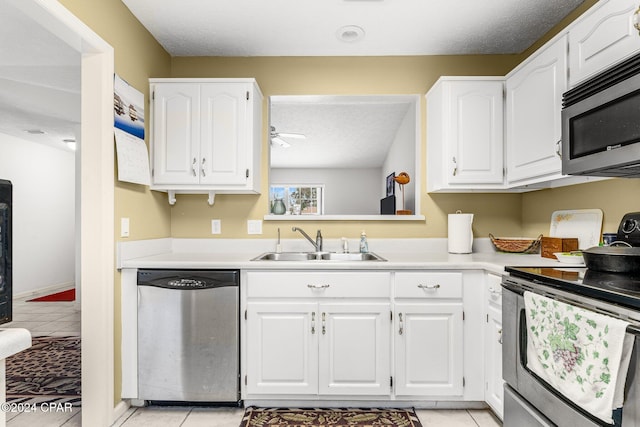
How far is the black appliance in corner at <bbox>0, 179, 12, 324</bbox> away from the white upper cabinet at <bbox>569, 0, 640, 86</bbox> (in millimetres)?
1985

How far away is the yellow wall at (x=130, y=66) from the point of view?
196 centimetres

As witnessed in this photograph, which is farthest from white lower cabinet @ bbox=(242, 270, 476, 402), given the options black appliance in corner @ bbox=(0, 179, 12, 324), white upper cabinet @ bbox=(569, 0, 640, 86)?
black appliance in corner @ bbox=(0, 179, 12, 324)

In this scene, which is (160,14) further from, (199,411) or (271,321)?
(199,411)

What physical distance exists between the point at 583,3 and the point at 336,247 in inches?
82.7

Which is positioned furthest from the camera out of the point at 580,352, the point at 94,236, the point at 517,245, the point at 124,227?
the point at 517,245

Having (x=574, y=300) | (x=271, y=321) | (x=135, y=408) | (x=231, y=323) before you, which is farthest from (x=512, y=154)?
(x=135, y=408)

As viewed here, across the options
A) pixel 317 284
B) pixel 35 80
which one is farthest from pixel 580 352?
pixel 35 80

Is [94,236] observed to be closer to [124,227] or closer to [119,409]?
[124,227]

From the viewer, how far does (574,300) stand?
1176 millimetres

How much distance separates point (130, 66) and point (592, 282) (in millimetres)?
2543

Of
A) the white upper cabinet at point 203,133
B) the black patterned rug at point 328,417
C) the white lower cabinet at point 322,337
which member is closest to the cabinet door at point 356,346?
the white lower cabinet at point 322,337

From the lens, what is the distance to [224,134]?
247 cm

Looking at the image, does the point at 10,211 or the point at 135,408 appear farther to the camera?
the point at 135,408

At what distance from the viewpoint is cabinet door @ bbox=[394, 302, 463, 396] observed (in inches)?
83.2
